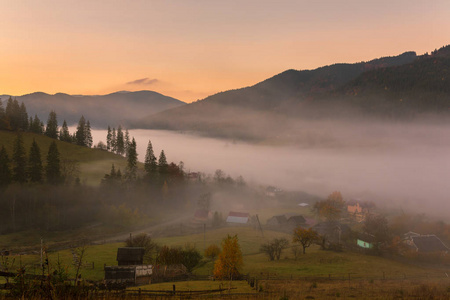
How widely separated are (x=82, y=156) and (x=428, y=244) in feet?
435

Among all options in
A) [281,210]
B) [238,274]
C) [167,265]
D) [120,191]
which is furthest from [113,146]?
[238,274]

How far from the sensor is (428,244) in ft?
240

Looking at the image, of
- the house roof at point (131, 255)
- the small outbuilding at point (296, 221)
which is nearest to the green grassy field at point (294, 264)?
the house roof at point (131, 255)

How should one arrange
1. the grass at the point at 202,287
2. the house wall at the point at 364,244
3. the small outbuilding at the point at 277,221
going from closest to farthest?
the grass at the point at 202,287, the house wall at the point at 364,244, the small outbuilding at the point at 277,221

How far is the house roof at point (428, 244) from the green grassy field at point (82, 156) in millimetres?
106024

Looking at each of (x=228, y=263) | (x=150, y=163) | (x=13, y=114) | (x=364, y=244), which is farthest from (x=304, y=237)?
(x=13, y=114)

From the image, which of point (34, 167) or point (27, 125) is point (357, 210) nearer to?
point (34, 167)

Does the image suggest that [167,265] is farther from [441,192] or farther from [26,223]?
[441,192]

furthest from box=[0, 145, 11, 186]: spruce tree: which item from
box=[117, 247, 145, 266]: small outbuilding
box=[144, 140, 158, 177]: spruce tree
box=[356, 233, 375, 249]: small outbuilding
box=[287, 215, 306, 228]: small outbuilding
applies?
box=[356, 233, 375, 249]: small outbuilding

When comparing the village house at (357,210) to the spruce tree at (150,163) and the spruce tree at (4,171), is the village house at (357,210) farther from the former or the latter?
the spruce tree at (4,171)

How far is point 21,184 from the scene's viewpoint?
95.5 m

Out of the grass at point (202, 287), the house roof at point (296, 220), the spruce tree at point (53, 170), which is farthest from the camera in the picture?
the house roof at point (296, 220)

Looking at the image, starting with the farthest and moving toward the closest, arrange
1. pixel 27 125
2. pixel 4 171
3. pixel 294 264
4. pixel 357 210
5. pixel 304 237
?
pixel 27 125, pixel 357 210, pixel 4 171, pixel 304 237, pixel 294 264

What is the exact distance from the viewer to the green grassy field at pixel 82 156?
4589 inches
